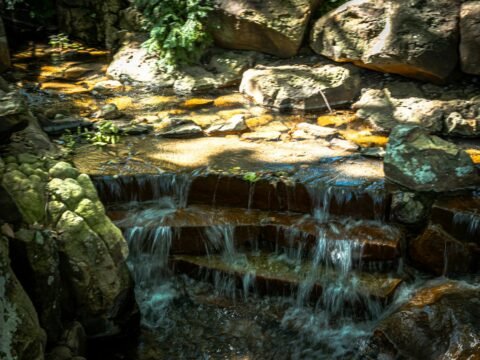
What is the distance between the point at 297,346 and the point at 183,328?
92cm

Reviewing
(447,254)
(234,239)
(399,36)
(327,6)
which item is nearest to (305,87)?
(399,36)

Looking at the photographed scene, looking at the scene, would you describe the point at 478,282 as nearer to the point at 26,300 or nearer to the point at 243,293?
the point at 243,293

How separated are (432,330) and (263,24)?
5.46 meters

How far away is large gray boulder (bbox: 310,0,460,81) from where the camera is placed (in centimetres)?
655

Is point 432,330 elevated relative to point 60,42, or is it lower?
lower

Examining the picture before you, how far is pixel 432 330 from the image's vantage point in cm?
A: 362

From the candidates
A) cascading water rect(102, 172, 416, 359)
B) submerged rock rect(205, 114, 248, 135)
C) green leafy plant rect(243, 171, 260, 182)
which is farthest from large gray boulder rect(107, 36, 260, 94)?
cascading water rect(102, 172, 416, 359)

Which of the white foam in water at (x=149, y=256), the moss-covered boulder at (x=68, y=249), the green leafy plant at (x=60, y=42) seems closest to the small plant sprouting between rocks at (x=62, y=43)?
the green leafy plant at (x=60, y=42)

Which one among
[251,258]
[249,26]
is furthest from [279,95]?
[251,258]

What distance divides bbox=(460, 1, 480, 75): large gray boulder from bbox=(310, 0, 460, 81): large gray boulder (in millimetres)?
94

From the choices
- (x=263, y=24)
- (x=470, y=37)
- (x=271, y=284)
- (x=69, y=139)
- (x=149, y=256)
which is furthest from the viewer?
(x=263, y=24)

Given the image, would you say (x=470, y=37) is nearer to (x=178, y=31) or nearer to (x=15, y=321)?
(x=178, y=31)

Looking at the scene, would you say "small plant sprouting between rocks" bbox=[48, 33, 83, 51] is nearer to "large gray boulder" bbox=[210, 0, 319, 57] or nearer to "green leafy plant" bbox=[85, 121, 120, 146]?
"large gray boulder" bbox=[210, 0, 319, 57]

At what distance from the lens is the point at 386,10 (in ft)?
22.8
